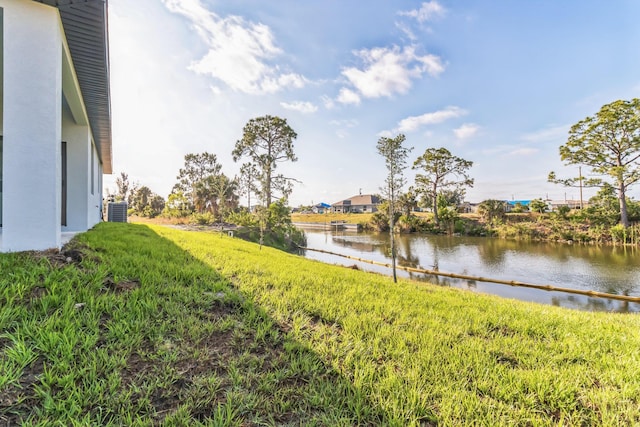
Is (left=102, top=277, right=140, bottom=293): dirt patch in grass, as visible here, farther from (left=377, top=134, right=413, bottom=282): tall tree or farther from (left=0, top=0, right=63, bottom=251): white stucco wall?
(left=377, top=134, right=413, bottom=282): tall tree

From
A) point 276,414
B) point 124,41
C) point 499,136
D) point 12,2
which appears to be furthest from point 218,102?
point 499,136

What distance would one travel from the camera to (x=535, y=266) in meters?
13.4

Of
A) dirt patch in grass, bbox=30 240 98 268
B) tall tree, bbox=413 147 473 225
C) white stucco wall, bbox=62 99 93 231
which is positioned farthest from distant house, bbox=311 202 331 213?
dirt patch in grass, bbox=30 240 98 268

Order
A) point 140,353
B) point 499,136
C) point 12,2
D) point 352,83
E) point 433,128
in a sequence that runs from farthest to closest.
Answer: point 499,136 < point 433,128 < point 352,83 < point 12,2 < point 140,353

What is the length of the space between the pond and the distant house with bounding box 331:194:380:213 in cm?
3446

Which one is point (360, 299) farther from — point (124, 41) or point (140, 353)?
point (124, 41)

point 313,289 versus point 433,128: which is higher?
point 433,128

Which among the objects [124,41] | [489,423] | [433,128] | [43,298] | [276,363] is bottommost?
[489,423]

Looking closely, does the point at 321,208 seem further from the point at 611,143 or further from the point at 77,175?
the point at 77,175

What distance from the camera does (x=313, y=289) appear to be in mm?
3789

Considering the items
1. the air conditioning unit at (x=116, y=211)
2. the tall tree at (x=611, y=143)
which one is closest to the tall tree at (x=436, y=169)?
the tall tree at (x=611, y=143)

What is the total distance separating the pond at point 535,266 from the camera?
8.88 m

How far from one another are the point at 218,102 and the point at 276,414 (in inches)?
397

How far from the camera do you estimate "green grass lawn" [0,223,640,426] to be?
1492 mm
